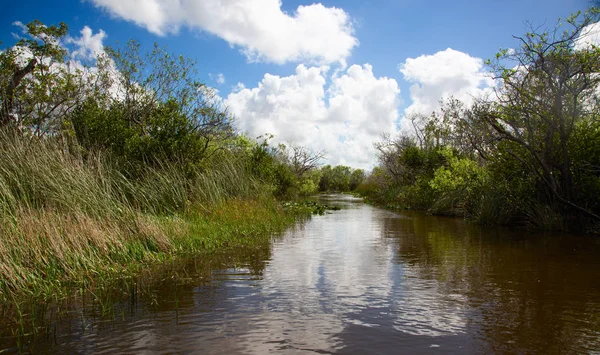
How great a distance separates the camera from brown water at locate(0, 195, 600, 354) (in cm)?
383

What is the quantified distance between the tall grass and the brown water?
3.41ft

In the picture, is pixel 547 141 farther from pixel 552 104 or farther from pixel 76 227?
pixel 76 227

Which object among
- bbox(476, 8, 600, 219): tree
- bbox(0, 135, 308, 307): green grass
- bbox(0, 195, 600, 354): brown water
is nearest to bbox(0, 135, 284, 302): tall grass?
bbox(0, 135, 308, 307): green grass

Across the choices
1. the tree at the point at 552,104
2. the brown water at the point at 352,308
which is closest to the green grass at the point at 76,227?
the brown water at the point at 352,308

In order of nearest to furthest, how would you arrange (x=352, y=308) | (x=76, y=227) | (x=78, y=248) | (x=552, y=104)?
(x=352, y=308) → (x=78, y=248) → (x=76, y=227) → (x=552, y=104)

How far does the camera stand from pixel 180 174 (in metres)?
12.2

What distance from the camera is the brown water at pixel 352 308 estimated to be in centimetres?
383

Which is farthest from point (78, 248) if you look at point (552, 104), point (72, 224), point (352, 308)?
point (552, 104)

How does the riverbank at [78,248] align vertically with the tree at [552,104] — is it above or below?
below

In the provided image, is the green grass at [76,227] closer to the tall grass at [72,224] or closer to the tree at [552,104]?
the tall grass at [72,224]

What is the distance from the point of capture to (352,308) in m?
4.95

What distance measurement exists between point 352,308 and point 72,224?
4.86 meters

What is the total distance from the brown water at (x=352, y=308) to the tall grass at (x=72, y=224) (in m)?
1.04

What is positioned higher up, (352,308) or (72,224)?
(72,224)
